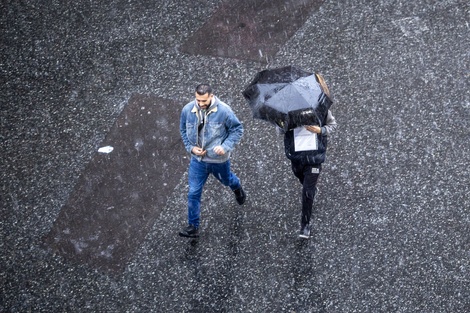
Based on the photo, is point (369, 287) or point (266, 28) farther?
point (266, 28)

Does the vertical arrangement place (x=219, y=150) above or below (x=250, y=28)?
above

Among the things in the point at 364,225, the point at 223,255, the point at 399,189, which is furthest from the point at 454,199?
the point at 223,255

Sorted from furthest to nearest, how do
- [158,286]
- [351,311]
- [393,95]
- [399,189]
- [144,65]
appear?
1. [144,65]
2. [393,95]
3. [399,189]
4. [158,286]
5. [351,311]

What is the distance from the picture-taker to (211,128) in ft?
21.4

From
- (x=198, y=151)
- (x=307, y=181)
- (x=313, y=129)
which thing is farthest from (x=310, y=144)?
(x=198, y=151)

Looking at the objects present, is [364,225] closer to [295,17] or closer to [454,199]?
[454,199]

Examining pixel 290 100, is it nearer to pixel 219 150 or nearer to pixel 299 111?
pixel 299 111

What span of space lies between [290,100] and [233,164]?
6.48ft

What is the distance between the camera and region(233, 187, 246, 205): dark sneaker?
23.7ft

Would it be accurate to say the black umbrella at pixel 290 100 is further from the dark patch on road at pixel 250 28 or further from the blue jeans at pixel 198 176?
the dark patch on road at pixel 250 28

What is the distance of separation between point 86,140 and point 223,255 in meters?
2.61

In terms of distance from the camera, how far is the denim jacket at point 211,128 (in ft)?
21.2

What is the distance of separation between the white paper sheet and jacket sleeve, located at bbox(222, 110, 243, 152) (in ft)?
2.04

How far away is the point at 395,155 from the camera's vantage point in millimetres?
7664
